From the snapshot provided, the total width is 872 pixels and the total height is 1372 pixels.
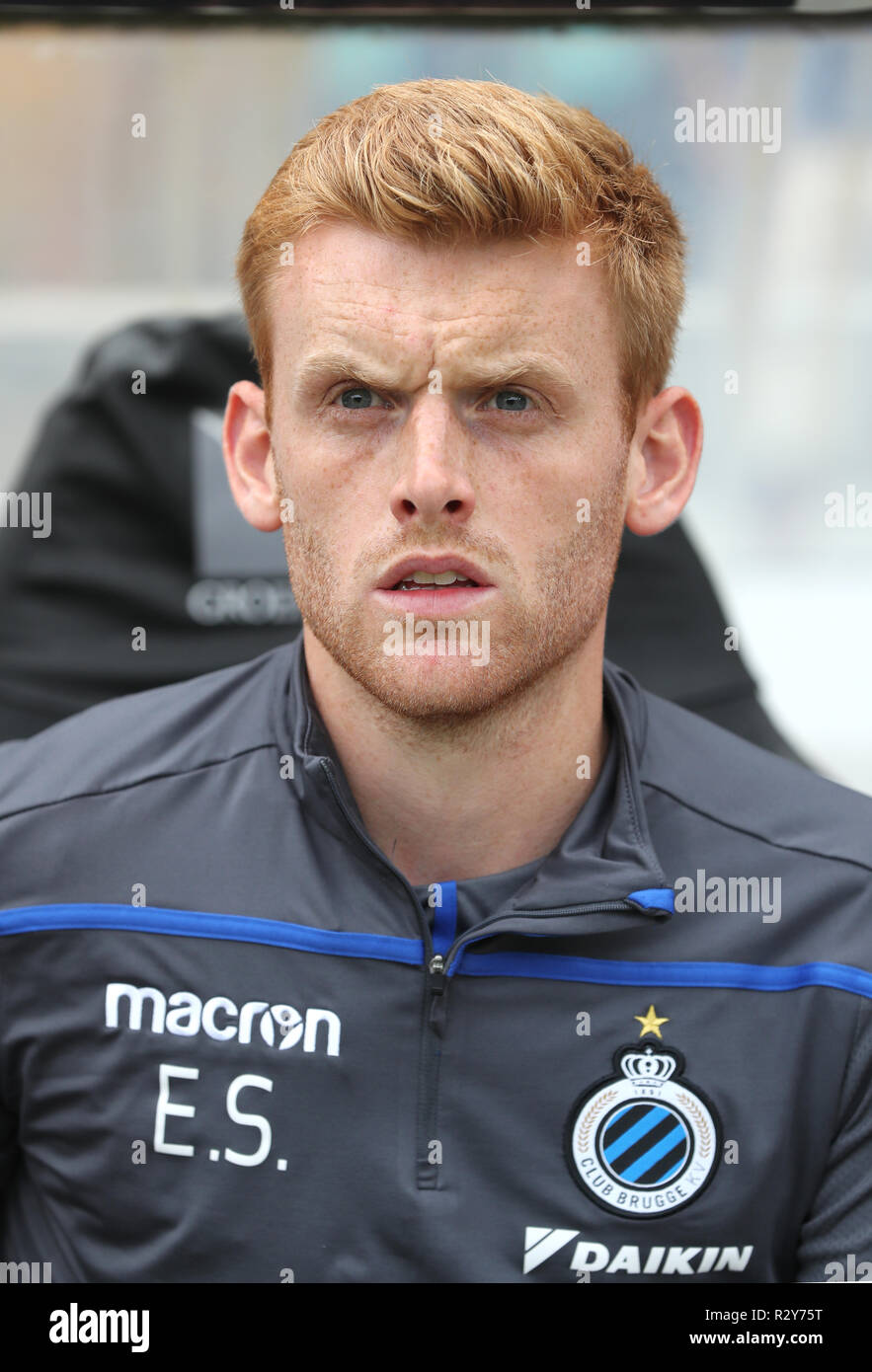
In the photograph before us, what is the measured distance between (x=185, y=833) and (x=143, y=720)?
184 mm

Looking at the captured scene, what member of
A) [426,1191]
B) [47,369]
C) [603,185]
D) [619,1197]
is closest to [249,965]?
[426,1191]

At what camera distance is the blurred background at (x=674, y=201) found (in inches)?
78.1

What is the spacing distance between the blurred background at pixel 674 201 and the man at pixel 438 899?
1.94 feet

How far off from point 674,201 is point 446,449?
1.01 metres

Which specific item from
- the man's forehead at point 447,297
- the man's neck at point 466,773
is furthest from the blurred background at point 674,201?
the man's neck at point 466,773

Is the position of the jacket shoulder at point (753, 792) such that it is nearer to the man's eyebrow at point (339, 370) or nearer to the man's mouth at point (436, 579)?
the man's mouth at point (436, 579)

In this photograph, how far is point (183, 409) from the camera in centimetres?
210

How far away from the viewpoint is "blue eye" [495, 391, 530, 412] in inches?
53.6

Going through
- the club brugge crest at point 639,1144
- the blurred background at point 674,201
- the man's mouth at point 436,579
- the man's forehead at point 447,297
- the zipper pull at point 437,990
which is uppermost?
the blurred background at point 674,201

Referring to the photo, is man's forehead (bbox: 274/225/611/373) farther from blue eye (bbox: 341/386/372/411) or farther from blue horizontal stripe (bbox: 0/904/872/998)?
blue horizontal stripe (bbox: 0/904/872/998)

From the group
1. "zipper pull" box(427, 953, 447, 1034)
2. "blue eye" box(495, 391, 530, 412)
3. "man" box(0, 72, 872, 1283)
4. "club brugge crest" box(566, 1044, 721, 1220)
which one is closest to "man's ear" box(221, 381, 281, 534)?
"man" box(0, 72, 872, 1283)

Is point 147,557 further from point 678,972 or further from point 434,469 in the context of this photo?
point 678,972

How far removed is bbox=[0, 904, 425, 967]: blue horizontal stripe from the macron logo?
6cm

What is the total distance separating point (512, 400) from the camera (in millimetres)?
1364
